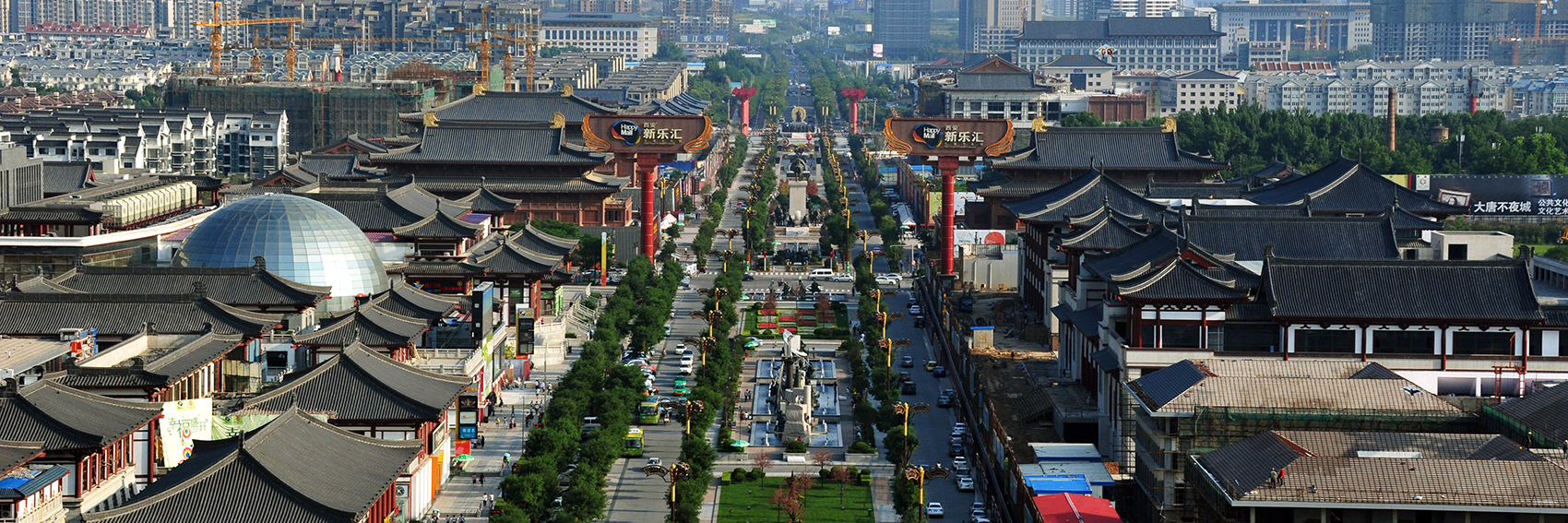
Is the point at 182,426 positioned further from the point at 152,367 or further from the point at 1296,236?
the point at 1296,236

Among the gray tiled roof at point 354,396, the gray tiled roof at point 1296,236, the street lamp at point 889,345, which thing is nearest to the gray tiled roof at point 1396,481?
the gray tiled roof at point 354,396

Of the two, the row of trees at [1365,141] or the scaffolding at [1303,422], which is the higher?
the row of trees at [1365,141]

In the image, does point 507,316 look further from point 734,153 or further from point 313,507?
point 734,153

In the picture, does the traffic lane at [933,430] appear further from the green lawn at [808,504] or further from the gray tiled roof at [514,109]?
the gray tiled roof at [514,109]

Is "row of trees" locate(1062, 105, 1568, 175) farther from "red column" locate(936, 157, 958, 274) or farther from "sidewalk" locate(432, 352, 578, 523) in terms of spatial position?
"sidewalk" locate(432, 352, 578, 523)

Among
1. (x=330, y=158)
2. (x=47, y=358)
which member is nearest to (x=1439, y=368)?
(x=47, y=358)
